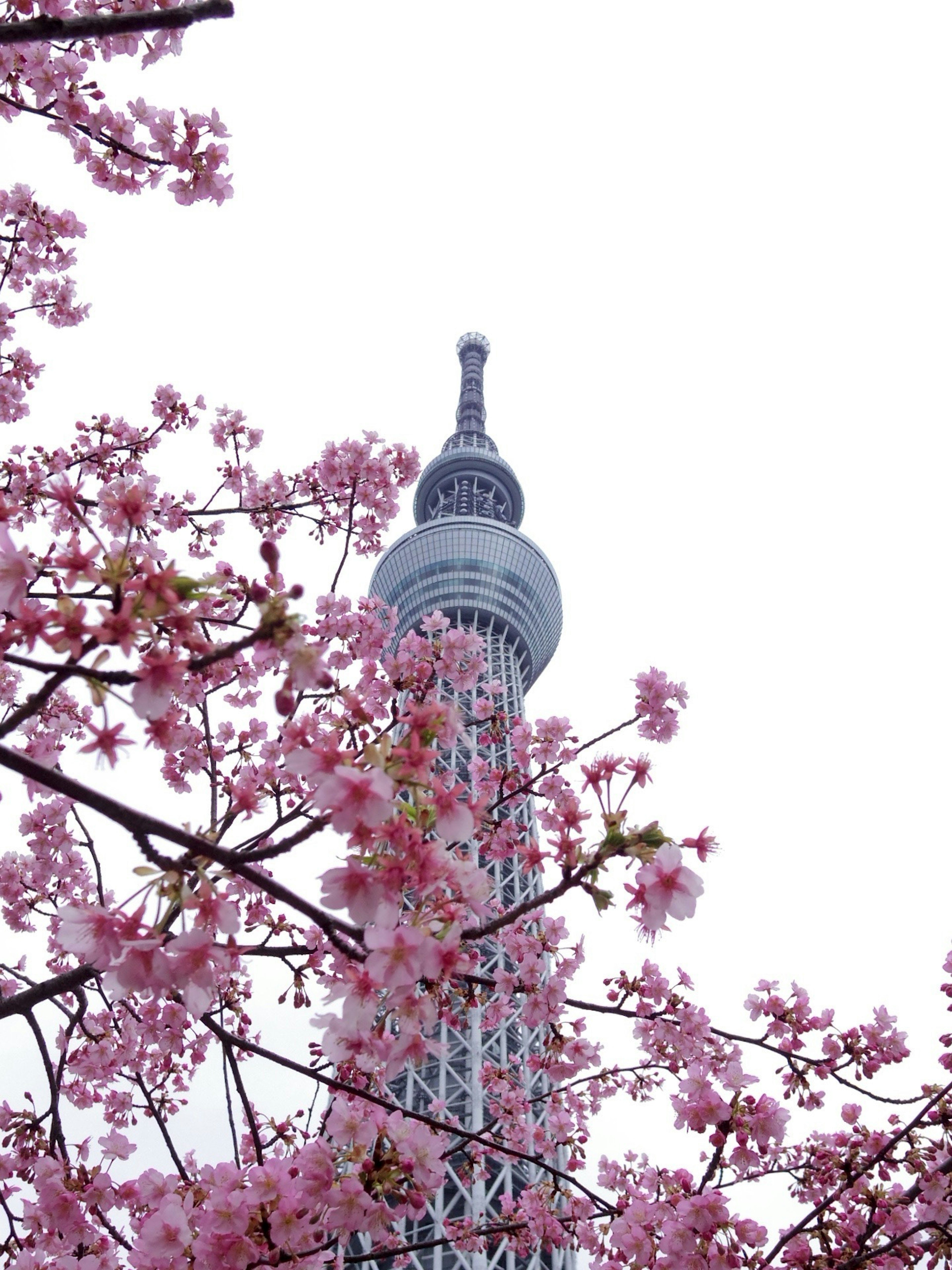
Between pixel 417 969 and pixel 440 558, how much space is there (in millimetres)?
53493

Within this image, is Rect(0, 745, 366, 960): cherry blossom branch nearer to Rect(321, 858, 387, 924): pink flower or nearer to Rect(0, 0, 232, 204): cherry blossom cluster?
Rect(321, 858, 387, 924): pink flower

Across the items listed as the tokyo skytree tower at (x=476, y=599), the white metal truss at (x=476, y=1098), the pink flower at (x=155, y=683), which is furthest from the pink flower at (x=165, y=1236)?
the tokyo skytree tower at (x=476, y=599)

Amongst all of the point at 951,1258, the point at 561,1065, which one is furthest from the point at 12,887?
the point at 951,1258

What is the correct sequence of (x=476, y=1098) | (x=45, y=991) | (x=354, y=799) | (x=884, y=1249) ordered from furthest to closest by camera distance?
(x=476, y=1098) < (x=45, y=991) < (x=884, y=1249) < (x=354, y=799)

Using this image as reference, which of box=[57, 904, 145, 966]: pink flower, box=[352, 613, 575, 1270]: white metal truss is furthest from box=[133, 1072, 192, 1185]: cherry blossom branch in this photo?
box=[352, 613, 575, 1270]: white metal truss

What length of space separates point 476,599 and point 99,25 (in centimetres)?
5200

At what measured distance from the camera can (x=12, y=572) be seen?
1.96 m

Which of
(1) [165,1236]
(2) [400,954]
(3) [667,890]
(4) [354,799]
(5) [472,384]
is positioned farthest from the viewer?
→ (5) [472,384]

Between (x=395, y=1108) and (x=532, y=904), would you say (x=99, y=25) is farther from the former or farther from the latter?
(x=395, y=1108)

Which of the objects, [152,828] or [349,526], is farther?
[349,526]

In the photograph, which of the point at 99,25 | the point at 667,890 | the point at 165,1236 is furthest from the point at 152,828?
the point at 99,25

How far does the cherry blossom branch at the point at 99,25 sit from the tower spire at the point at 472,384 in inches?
2620

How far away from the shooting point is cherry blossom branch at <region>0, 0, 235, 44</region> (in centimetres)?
221

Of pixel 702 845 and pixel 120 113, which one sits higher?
pixel 120 113
